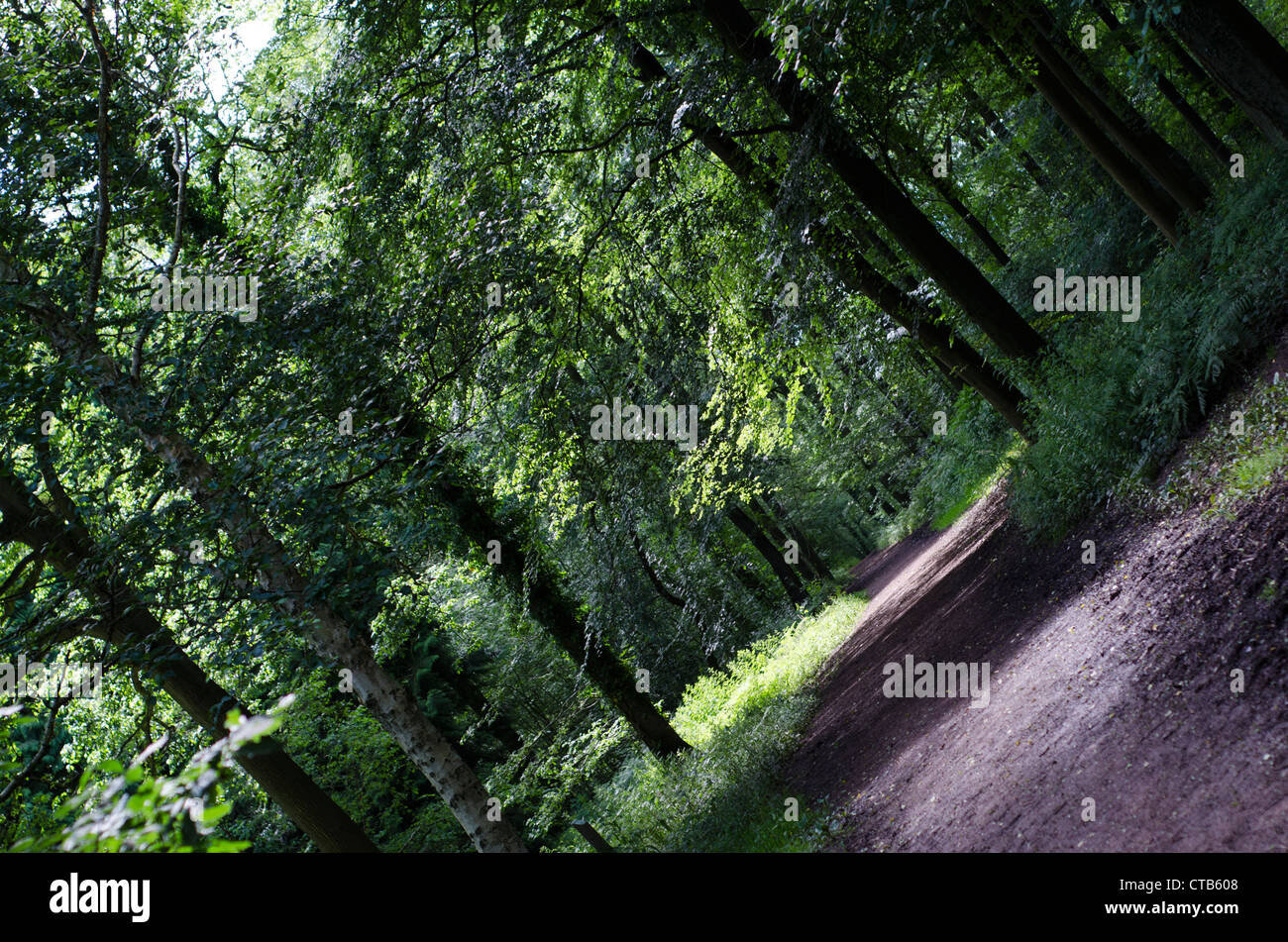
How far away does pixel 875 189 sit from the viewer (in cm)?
968

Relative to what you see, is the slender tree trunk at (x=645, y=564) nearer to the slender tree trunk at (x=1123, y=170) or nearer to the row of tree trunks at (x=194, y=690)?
the row of tree trunks at (x=194, y=690)

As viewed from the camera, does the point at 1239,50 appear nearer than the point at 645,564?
Yes

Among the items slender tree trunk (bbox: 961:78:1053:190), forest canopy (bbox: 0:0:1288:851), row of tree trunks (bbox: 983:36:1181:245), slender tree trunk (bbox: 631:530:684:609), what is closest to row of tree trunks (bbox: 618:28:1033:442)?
forest canopy (bbox: 0:0:1288:851)

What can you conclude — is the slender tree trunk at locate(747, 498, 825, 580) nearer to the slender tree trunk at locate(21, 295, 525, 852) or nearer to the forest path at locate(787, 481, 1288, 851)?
the forest path at locate(787, 481, 1288, 851)

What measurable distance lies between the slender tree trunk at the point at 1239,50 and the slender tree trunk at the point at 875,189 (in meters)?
2.85

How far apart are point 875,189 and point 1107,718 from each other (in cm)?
589

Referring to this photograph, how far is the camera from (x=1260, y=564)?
226 inches

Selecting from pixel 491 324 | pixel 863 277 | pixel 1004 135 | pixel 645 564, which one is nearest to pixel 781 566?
pixel 1004 135

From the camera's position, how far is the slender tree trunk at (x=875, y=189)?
28.7 ft

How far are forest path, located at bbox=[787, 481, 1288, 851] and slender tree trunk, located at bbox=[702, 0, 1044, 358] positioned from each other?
9.07ft

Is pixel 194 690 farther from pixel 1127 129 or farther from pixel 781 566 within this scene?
pixel 781 566

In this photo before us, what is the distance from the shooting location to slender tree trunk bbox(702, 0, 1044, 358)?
8.73 meters
